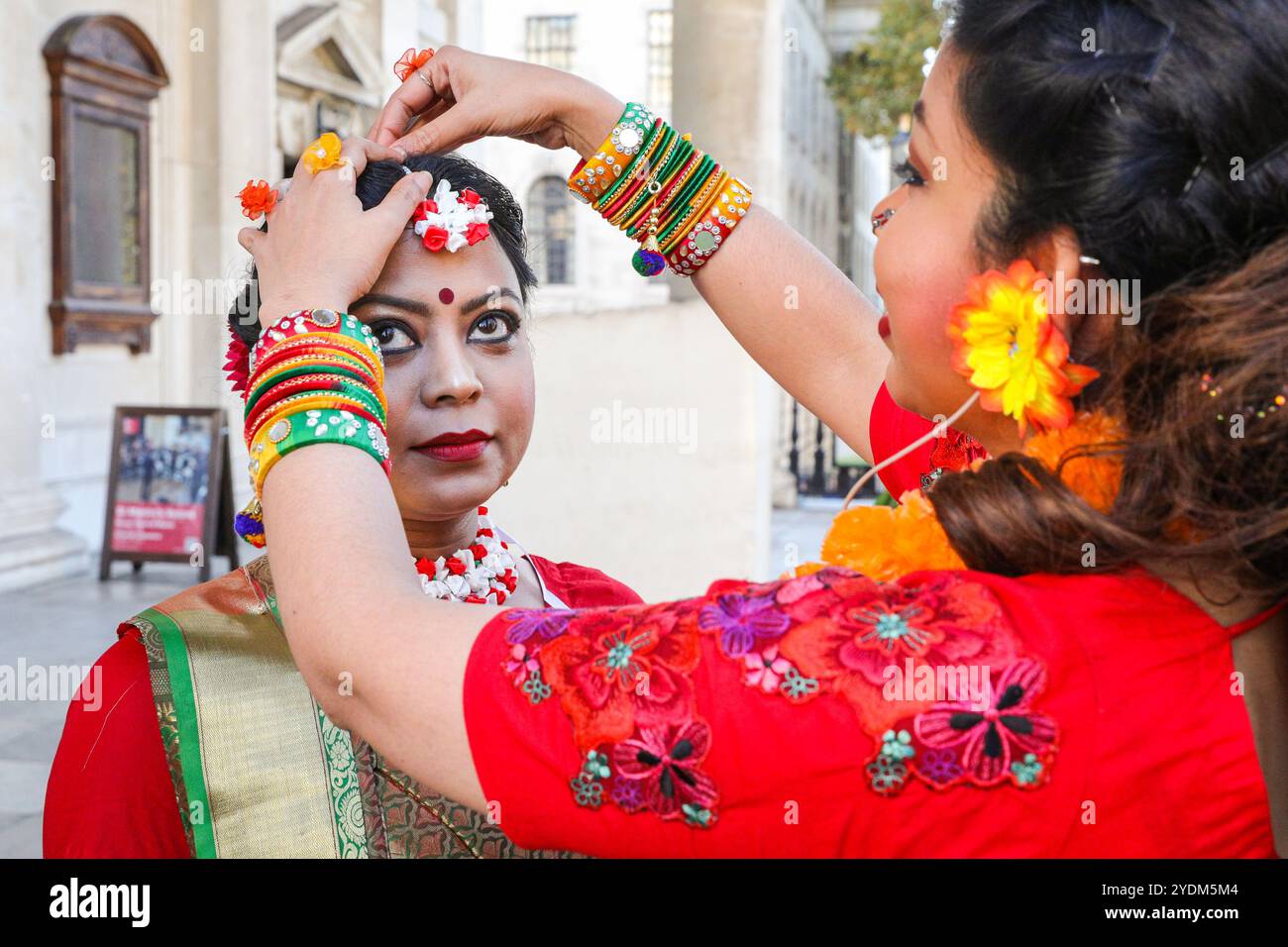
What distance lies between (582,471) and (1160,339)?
4206 millimetres

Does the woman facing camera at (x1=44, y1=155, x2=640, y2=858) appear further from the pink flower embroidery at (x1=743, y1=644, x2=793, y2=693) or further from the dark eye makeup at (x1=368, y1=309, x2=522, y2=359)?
the pink flower embroidery at (x1=743, y1=644, x2=793, y2=693)

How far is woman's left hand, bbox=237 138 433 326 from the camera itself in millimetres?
1424

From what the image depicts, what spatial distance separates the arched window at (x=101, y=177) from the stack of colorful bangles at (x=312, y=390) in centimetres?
706

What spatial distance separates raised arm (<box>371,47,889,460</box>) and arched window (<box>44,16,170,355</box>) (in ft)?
21.5

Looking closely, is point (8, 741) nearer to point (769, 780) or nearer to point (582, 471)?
point (582, 471)

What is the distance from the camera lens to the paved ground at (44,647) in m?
4.10

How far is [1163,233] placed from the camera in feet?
3.82

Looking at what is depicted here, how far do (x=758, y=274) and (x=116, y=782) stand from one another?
1.17 metres

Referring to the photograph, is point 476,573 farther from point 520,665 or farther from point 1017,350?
point 1017,350

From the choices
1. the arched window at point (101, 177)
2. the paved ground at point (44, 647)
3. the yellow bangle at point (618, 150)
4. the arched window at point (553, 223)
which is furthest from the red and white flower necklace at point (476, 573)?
the arched window at point (553, 223)

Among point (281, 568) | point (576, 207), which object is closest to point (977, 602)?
point (281, 568)

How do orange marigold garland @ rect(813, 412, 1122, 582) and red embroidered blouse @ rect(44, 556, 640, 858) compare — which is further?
red embroidered blouse @ rect(44, 556, 640, 858)

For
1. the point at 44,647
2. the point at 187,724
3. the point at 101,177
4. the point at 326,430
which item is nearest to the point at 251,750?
the point at 187,724

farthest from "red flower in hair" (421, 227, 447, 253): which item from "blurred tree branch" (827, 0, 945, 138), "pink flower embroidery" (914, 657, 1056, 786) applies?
"blurred tree branch" (827, 0, 945, 138)
